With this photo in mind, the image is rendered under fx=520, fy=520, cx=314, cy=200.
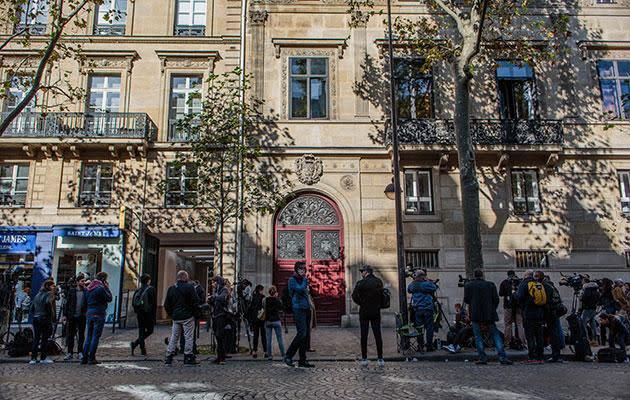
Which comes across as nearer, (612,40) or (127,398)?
(127,398)

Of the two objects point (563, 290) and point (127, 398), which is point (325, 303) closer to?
point (563, 290)

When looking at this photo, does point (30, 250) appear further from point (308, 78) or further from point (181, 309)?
point (308, 78)

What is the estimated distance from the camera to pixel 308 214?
19.5 metres

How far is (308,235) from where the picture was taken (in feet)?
63.4

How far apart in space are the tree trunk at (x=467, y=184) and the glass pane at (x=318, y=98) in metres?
6.77

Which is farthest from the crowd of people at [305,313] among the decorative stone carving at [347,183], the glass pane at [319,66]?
the glass pane at [319,66]

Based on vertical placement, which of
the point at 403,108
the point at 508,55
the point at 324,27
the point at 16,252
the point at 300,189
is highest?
the point at 324,27

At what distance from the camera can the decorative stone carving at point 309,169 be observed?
766 inches

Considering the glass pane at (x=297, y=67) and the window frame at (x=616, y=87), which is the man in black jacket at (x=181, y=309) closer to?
the glass pane at (x=297, y=67)

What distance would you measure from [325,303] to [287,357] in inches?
347

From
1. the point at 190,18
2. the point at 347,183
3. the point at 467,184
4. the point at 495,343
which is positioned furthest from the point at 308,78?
the point at 495,343

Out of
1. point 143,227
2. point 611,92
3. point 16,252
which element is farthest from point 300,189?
point 611,92

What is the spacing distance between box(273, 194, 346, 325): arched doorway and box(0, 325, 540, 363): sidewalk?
1917mm

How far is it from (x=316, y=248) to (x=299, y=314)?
910 cm
